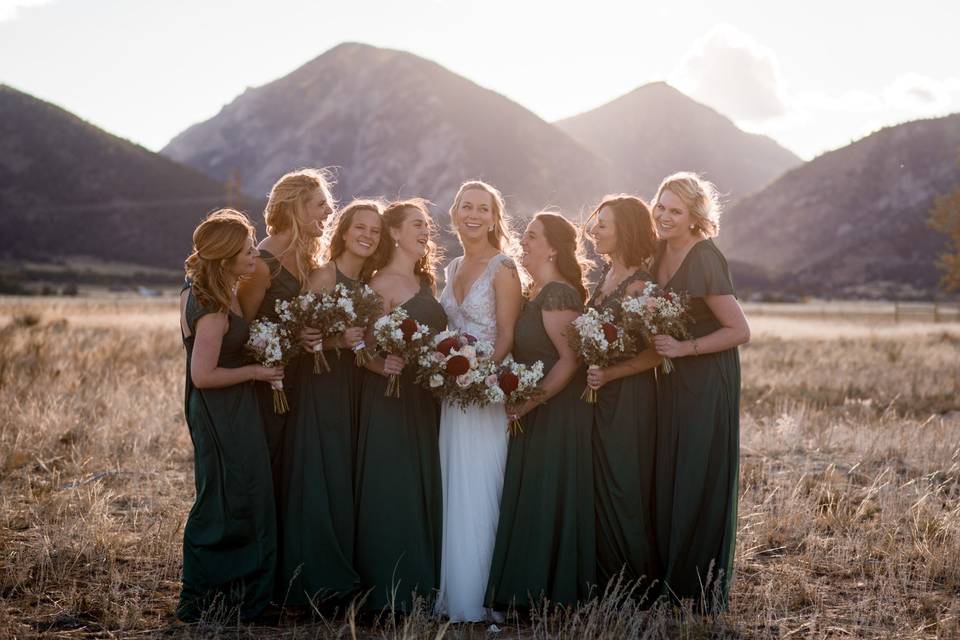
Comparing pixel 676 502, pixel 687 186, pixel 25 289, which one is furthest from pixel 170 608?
pixel 25 289

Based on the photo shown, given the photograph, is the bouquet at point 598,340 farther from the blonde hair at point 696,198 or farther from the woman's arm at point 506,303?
the blonde hair at point 696,198

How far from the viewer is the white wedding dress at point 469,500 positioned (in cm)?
537

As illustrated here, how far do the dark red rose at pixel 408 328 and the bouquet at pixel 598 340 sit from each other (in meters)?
0.96

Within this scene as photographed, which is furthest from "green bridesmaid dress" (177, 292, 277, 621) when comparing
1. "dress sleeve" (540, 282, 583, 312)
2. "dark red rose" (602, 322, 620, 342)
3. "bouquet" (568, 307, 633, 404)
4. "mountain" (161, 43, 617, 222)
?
"mountain" (161, 43, 617, 222)

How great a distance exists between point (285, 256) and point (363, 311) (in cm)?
91

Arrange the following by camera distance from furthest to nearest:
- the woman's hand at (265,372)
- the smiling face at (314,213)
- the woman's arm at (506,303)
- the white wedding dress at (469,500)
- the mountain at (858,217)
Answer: the mountain at (858,217) → the smiling face at (314,213) → the woman's arm at (506,303) → the white wedding dress at (469,500) → the woman's hand at (265,372)

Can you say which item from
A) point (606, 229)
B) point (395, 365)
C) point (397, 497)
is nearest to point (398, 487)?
point (397, 497)

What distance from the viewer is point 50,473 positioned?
8.06m

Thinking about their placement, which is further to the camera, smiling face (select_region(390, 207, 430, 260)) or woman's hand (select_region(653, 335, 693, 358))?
smiling face (select_region(390, 207, 430, 260))

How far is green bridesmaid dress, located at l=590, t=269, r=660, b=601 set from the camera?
5.42m

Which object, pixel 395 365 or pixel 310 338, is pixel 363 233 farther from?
pixel 395 365

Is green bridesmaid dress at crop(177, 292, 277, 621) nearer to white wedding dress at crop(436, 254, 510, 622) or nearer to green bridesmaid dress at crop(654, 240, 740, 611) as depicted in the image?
white wedding dress at crop(436, 254, 510, 622)

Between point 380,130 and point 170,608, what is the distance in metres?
154

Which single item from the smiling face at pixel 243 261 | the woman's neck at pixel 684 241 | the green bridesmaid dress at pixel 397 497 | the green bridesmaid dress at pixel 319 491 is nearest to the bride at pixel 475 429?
the green bridesmaid dress at pixel 397 497
